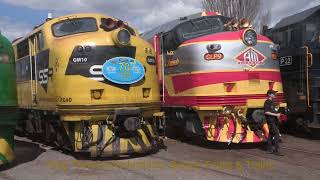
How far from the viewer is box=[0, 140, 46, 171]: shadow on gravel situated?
966 centimetres

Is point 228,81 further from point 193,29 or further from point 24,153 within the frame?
point 24,153

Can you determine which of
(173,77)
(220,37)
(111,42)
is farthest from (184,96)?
(111,42)

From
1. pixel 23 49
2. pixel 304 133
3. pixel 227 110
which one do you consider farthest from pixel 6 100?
pixel 304 133

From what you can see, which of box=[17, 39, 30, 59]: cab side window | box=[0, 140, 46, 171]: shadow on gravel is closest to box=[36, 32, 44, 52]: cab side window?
box=[17, 39, 30, 59]: cab side window

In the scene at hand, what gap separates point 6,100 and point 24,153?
258 centimetres

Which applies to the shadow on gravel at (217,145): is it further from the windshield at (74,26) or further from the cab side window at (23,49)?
the cab side window at (23,49)

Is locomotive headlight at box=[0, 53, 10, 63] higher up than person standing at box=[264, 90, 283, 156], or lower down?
higher up

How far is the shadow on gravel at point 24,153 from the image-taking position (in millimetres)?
9658

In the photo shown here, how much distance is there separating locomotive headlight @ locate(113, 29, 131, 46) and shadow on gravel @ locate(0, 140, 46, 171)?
2.93 metres

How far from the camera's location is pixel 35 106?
11531mm

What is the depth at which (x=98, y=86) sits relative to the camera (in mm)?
9680

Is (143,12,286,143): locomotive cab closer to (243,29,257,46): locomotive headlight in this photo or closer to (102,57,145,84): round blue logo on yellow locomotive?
(243,29,257,46): locomotive headlight

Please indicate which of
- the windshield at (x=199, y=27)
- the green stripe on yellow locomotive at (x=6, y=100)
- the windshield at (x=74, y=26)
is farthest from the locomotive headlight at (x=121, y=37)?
the windshield at (x=199, y=27)

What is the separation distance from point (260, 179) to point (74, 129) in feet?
12.8
